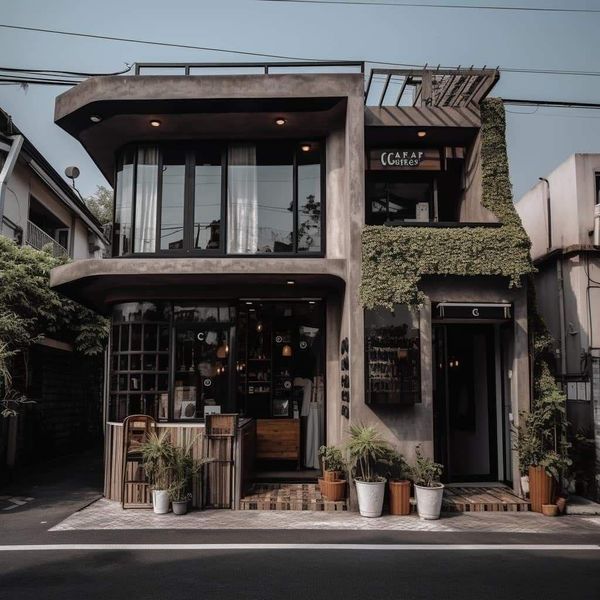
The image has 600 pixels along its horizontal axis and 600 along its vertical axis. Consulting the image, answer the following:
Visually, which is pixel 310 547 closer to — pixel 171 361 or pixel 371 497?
pixel 371 497

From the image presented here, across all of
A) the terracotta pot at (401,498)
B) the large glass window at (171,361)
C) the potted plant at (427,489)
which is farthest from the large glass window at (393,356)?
the large glass window at (171,361)

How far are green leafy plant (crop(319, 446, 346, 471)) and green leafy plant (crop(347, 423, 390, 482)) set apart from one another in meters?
0.53

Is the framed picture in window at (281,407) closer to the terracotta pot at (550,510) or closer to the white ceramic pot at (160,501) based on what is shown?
the white ceramic pot at (160,501)

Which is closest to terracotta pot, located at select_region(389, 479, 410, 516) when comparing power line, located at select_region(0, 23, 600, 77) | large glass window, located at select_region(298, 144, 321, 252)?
large glass window, located at select_region(298, 144, 321, 252)

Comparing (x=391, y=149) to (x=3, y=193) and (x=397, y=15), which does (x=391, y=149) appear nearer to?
Answer: (x=397, y=15)

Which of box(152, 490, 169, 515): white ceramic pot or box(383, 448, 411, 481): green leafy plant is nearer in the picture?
box(152, 490, 169, 515): white ceramic pot

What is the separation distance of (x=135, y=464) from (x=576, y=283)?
27.3ft

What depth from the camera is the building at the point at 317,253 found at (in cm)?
929

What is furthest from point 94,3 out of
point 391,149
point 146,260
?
point 391,149

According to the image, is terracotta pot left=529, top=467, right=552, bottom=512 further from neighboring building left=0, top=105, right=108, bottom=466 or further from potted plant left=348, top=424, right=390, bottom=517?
neighboring building left=0, top=105, right=108, bottom=466

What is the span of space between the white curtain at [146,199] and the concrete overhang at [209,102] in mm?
471

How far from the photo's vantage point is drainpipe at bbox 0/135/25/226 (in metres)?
13.1

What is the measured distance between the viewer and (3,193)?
1322 cm

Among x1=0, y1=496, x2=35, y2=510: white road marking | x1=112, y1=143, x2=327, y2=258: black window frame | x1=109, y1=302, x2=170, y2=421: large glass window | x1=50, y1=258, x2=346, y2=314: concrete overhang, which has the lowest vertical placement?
x1=0, y1=496, x2=35, y2=510: white road marking
